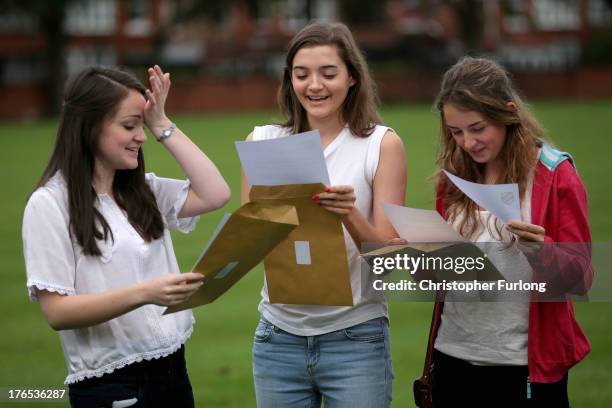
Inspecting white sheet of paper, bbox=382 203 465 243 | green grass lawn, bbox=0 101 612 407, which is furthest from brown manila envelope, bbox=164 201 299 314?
green grass lawn, bbox=0 101 612 407

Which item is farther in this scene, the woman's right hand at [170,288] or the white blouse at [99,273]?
the white blouse at [99,273]

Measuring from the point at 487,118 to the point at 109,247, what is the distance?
142 centimetres

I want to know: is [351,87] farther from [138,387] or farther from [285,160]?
[138,387]

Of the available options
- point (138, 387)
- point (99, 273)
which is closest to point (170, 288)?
point (99, 273)

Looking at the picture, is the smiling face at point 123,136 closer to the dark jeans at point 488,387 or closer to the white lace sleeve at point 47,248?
the white lace sleeve at point 47,248

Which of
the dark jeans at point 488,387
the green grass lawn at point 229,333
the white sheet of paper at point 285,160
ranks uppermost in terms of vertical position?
the white sheet of paper at point 285,160

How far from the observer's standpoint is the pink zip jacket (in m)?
3.24

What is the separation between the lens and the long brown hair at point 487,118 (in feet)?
11.3

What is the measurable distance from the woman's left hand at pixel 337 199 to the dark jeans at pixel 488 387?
0.73m

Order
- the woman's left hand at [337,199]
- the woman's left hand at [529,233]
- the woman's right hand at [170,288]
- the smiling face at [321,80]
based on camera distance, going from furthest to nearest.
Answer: the smiling face at [321,80]
the woman's left hand at [337,199]
the woman's left hand at [529,233]
the woman's right hand at [170,288]

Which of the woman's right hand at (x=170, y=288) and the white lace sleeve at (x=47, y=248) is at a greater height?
the white lace sleeve at (x=47, y=248)

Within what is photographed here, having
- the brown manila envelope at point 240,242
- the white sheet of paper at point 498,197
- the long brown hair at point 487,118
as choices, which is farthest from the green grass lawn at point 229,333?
the brown manila envelope at point 240,242

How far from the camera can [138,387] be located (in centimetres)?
334

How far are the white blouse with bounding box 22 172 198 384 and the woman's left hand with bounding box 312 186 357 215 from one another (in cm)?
64
